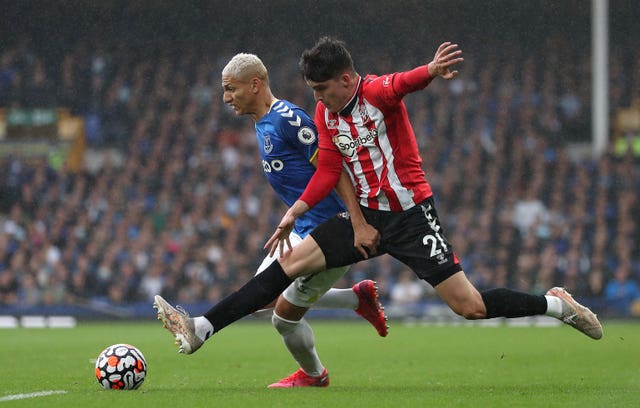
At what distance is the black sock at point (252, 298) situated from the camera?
6.73m

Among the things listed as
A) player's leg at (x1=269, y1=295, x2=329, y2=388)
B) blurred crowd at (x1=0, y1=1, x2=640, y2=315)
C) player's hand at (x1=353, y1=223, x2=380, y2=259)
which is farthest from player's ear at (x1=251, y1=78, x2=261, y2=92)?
blurred crowd at (x1=0, y1=1, x2=640, y2=315)

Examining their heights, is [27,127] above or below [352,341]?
above

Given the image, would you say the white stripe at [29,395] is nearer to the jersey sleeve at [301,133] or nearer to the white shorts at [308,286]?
the white shorts at [308,286]

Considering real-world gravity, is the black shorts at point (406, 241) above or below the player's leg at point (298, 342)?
above

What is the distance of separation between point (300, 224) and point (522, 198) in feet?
42.7

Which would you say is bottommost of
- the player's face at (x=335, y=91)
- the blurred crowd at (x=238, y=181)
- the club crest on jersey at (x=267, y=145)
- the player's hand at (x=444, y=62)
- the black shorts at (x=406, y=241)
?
the blurred crowd at (x=238, y=181)

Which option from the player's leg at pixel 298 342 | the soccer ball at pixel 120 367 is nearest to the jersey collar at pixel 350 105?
the player's leg at pixel 298 342

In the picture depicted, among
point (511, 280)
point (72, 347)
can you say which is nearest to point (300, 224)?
point (72, 347)

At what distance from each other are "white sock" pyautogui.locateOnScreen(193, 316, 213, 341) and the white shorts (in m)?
0.56

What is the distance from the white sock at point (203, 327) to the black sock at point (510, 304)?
5.28 ft

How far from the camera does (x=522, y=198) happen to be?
19.9 metres

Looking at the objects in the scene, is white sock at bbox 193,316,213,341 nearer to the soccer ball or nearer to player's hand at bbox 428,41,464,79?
the soccer ball

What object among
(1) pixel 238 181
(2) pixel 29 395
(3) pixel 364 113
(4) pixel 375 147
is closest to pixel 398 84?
(3) pixel 364 113

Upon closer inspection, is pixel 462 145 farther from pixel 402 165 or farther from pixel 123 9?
pixel 402 165
